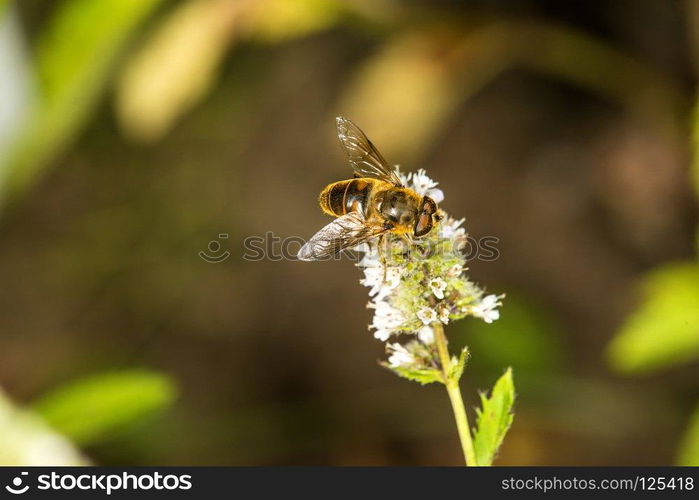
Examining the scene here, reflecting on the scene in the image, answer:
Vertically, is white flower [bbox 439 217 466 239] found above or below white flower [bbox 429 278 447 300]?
above

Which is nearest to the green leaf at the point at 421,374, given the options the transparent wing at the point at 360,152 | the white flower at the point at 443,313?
the white flower at the point at 443,313

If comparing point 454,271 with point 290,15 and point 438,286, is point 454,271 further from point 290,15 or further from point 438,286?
point 290,15

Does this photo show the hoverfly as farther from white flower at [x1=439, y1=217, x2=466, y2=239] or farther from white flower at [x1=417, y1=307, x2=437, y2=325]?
white flower at [x1=417, y1=307, x2=437, y2=325]

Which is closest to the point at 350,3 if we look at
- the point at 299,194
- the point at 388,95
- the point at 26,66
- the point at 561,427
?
the point at 388,95

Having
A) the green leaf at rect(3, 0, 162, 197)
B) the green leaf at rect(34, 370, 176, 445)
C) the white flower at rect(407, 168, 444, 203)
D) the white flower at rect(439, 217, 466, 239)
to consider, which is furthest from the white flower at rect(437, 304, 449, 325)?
the green leaf at rect(3, 0, 162, 197)

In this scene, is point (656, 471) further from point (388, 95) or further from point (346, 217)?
point (388, 95)

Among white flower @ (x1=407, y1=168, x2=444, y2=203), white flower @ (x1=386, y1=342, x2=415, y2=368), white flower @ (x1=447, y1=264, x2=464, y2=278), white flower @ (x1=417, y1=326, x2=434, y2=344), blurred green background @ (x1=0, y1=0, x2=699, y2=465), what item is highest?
blurred green background @ (x1=0, y1=0, x2=699, y2=465)

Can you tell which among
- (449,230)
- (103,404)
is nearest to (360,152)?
(449,230)

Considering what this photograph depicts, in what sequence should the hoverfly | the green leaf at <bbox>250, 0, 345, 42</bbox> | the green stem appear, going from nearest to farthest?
1. the green stem
2. the hoverfly
3. the green leaf at <bbox>250, 0, 345, 42</bbox>
